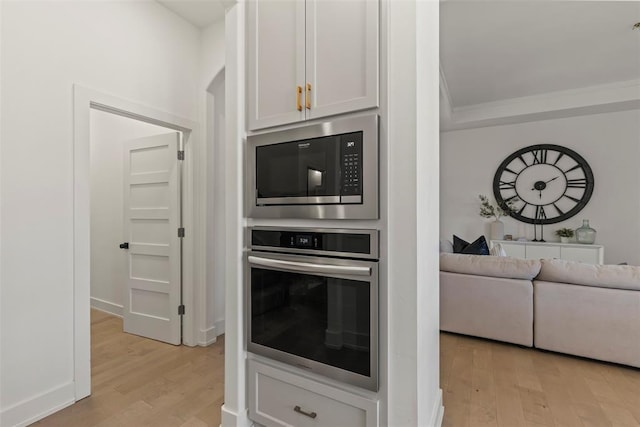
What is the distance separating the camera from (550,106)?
4328 mm

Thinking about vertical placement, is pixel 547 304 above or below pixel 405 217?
below

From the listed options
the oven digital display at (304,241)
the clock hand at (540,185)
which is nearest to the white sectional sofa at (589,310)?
the oven digital display at (304,241)

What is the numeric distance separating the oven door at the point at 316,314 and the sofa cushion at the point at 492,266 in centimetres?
210

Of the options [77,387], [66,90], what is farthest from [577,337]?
[66,90]

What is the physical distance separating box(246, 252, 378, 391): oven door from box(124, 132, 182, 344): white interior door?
158cm

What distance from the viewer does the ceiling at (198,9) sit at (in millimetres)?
2570

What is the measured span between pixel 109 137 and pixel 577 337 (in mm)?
5076

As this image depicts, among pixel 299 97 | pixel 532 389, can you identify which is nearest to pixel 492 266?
pixel 532 389

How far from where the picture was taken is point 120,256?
3562 mm

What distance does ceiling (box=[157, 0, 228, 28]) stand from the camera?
8.43 feet

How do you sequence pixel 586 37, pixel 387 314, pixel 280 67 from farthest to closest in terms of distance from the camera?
pixel 586 37, pixel 280 67, pixel 387 314

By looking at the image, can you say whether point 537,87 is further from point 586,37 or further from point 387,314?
point 387,314

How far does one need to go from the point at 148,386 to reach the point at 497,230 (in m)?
4.92

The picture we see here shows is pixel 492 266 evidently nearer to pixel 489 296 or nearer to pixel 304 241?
pixel 489 296
